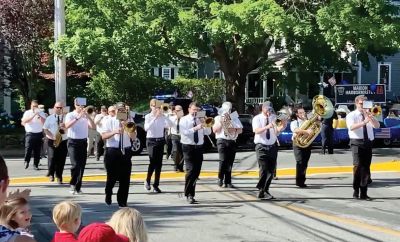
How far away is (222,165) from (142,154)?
27.3 ft

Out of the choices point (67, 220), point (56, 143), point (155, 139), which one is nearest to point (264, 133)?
point (155, 139)

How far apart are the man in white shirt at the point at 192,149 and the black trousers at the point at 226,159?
1693 millimetres

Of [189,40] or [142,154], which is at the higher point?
[189,40]

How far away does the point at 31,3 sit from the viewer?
2658 centimetres

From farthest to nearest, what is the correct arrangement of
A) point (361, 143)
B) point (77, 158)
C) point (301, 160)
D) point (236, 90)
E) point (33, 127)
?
point (236, 90) < point (33, 127) < point (301, 160) < point (77, 158) < point (361, 143)

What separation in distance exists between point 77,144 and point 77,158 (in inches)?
11.4

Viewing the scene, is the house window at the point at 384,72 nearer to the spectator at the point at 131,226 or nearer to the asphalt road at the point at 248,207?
the asphalt road at the point at 248,207

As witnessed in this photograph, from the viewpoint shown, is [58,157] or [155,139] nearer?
[155,139]

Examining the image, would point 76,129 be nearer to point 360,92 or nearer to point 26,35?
point 26,35

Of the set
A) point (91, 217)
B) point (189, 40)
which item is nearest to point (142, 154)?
point (189, 40)

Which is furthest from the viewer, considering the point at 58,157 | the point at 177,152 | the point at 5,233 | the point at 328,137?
the point at 328,137

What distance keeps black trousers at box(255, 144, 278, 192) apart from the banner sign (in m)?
14.8

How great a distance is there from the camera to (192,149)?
11.4 meters

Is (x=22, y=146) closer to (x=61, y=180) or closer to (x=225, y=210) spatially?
(x=61, y=180)
